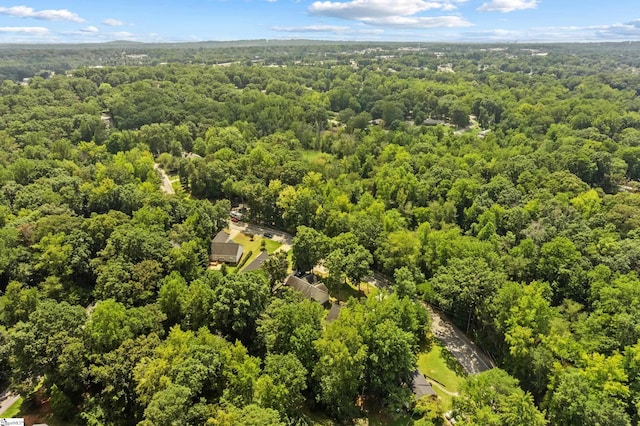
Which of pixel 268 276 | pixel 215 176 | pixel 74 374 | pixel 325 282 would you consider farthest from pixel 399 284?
pixel 215 176

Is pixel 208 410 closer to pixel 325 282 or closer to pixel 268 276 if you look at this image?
pixel 268 276

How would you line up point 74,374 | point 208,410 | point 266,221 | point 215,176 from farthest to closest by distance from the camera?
point 215,176, point 266,221, point 74,374, point 208,410

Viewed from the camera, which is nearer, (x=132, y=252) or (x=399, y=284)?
(x=399, y=284)

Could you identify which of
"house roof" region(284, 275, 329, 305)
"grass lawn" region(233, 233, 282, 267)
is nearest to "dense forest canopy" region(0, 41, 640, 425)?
"house roof" region(284, 275, 329, 305)

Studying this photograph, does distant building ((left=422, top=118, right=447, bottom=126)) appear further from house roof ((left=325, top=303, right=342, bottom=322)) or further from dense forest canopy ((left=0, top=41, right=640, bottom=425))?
house roof ((left=325, top=303, right=342, bottom=322))

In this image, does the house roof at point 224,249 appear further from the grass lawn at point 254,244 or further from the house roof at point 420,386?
the house roof at point 420,386

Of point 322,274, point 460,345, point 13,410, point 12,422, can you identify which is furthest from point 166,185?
point 460,345

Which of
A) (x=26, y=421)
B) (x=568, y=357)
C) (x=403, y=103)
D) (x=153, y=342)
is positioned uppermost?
(x=403, y=103)
